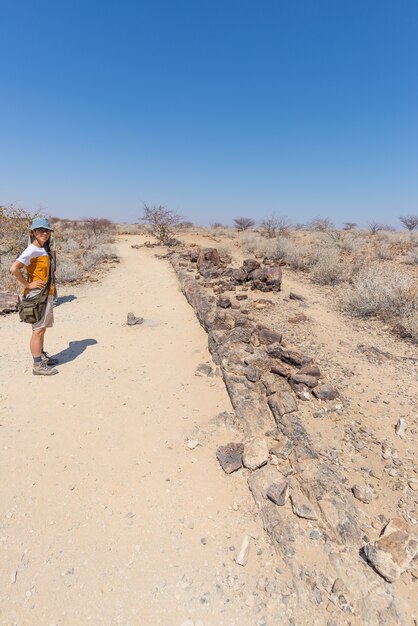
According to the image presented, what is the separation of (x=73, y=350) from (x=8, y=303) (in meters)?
2.79

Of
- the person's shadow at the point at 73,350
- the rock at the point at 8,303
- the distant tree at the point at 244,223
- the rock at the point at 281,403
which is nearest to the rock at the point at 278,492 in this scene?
the rock at the point at 281,403

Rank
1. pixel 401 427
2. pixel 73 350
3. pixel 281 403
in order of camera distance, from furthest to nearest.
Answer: pixel 73 350
pixel 281 403
pixel 401 427

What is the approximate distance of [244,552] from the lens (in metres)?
2.03

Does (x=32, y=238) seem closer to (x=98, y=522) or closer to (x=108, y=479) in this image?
(x=108, y=479)

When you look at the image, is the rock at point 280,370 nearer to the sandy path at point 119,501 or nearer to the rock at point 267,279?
the sandy path at point 119,501

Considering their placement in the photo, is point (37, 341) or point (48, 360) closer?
point (37, 341)

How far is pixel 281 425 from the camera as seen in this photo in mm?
3014

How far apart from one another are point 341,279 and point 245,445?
7.35 m

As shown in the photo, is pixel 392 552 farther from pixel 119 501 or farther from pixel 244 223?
pixel 244 223

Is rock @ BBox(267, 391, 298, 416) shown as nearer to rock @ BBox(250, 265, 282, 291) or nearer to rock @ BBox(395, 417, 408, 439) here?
rock @ BBox(395, 417, 408, 439)

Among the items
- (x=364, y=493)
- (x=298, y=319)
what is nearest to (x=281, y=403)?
(x=364, y=493)

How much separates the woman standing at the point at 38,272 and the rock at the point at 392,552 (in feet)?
12.6

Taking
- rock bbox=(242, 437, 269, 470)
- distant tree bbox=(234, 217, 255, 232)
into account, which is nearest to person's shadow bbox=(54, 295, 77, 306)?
rock bbox=(242, 437, 269, 470)

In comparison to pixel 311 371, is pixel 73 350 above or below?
below
